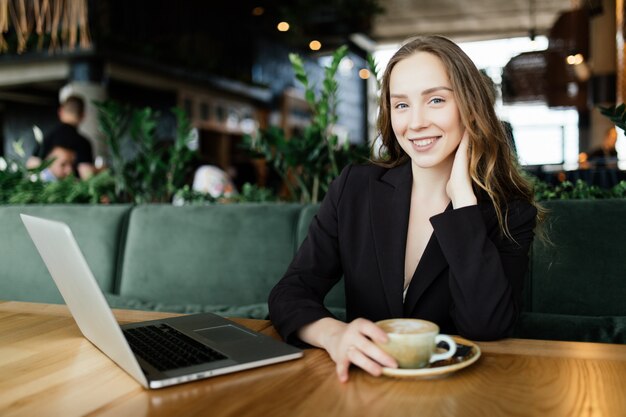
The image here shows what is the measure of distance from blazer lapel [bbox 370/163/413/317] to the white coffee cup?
1.61 feet

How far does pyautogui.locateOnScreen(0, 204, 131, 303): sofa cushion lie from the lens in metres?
2.46

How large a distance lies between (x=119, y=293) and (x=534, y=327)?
1.58 meters

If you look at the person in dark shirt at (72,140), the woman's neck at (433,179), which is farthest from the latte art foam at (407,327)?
the person in dark shirt at (72,140)

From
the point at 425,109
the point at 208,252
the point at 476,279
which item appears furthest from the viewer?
the point at 208,252

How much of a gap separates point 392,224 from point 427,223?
10cm

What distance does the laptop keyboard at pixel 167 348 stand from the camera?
0.94 m

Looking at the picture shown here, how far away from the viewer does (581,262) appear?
1.80m

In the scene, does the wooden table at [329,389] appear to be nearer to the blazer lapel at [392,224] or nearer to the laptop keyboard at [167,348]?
the laptop keyboard at [167,348]

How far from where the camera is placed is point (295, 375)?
906 mm

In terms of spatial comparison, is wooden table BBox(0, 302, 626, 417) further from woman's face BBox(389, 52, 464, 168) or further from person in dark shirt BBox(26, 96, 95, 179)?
person in dark shirt BBox(26, 96, 95, 179)

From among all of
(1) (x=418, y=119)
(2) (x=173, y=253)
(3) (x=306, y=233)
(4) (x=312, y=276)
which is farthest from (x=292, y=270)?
(2) (x=173, y=253)

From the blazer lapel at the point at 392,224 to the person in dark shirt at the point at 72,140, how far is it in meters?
3.67

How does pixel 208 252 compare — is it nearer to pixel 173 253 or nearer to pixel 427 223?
pixel 173 253

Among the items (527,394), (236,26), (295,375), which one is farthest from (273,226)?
(236,26)
